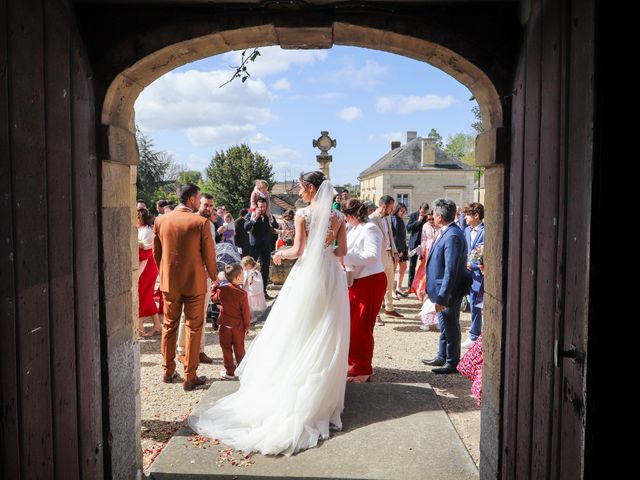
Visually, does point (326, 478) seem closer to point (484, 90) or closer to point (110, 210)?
point (110, 210)

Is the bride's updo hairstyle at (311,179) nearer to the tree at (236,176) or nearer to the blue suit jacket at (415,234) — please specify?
the blue suit jacket at (415,234)

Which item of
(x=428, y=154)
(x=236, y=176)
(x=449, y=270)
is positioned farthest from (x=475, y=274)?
(x=428, y=154)

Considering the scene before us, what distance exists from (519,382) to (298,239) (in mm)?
2618

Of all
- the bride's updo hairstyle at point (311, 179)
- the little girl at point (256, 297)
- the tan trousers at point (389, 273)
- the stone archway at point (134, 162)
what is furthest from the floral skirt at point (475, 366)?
the little girl at point (256, 297)

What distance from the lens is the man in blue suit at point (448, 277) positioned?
605cm

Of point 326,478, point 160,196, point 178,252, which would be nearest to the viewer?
point 326,478

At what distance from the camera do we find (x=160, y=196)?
4334cm

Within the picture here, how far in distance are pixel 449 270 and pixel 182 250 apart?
2.79m

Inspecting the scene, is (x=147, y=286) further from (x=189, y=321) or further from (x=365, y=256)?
(x=365, y=256)

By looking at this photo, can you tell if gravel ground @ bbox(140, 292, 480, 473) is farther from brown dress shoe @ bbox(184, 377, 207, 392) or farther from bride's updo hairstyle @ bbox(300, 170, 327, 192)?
bride's updo hairstyle @ bbox(300, 170, 327, 192)

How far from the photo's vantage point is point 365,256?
5.87m

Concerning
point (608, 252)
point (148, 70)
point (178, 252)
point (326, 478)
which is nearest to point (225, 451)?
point (326, 478)

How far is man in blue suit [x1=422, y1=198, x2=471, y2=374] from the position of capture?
6.05 m

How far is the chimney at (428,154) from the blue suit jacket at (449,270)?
122 feet
